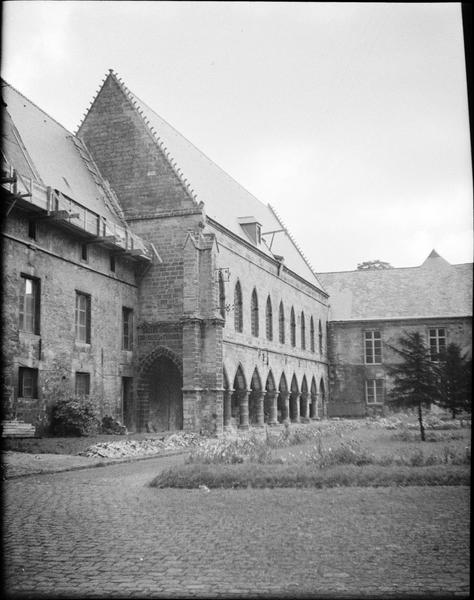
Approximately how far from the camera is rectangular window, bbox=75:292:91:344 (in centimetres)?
2397

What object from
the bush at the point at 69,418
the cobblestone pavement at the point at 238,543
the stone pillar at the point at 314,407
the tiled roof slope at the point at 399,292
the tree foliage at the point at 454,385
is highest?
the tiled roof slope at the point at 399,292

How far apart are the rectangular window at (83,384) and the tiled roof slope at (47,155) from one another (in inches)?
252

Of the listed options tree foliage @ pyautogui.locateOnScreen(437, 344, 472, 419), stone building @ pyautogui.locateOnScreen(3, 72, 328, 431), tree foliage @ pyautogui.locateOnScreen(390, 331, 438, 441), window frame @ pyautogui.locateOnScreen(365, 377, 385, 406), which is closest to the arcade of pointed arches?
stone building @ pyautogui.locateOnScreen(3, 72, 328, 431)

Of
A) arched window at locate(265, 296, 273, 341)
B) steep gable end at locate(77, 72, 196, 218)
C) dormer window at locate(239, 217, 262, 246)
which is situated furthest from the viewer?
arched window at locate(265, 296, 273, 341)

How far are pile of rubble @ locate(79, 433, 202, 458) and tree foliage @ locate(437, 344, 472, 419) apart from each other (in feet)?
26.6

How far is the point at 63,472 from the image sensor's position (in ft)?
48.3

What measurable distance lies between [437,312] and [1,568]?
152 feet

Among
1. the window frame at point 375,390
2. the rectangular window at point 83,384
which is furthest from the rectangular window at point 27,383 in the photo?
the window frame at point 375,390

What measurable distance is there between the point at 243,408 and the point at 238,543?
2458cm

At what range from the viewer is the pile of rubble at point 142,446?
58.8 feet

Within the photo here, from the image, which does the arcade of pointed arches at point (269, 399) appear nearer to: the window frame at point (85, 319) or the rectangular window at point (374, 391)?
the rectangular window at point (374, 391)

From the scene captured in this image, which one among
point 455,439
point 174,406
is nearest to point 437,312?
point 174,406

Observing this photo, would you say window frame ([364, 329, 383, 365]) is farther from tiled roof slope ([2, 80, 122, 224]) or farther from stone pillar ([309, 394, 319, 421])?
tiled roof slope ([2, 80, 122, 224])

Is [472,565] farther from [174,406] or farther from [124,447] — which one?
[174,406]
